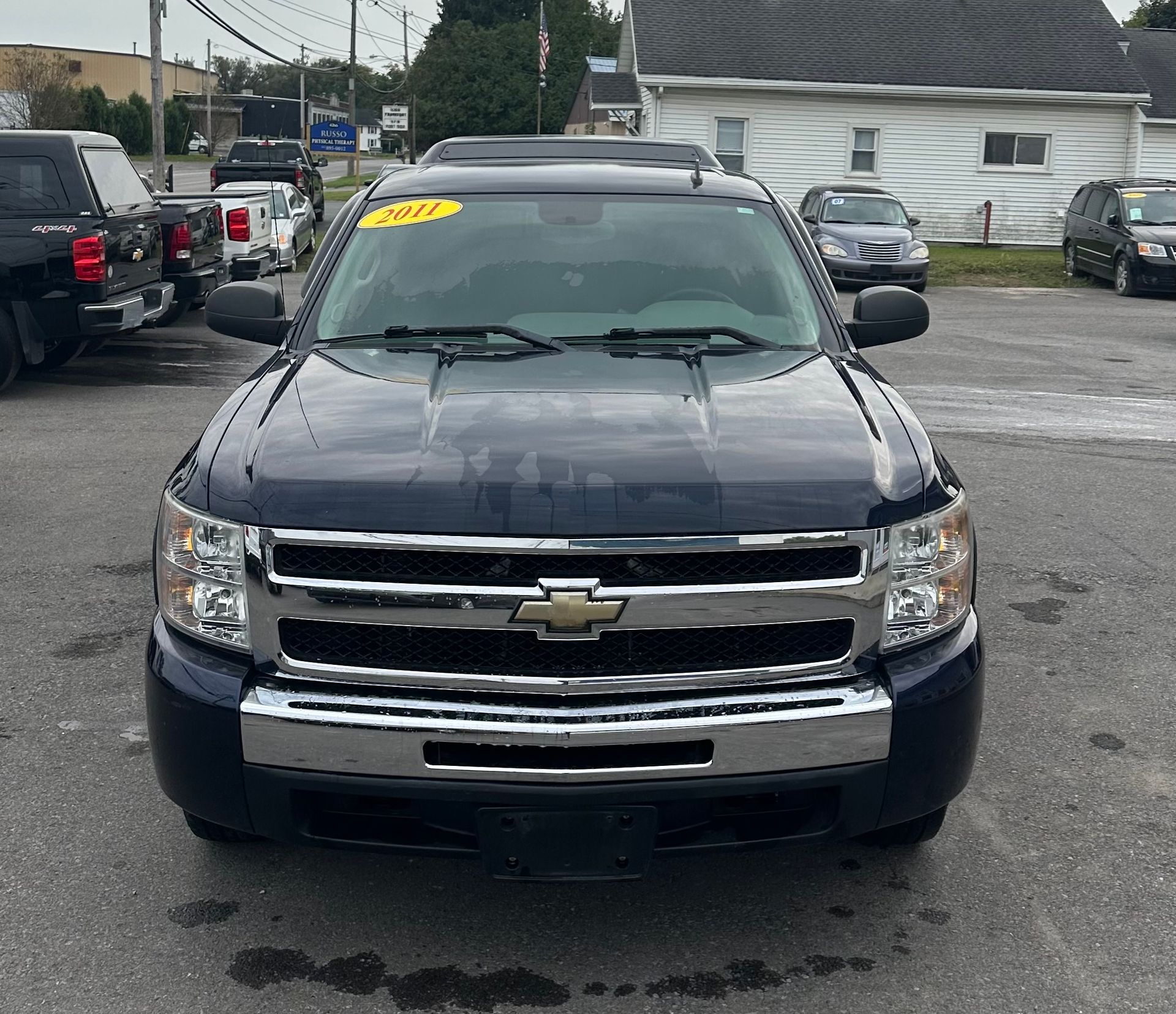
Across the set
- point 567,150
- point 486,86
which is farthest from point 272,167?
point 486,86

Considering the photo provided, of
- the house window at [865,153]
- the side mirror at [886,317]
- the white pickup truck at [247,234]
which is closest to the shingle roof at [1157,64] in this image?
the house window at [865,153]

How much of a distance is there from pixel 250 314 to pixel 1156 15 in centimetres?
5988

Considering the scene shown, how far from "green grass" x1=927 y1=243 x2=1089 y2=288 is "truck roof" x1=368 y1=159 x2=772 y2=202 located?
19.3 meters

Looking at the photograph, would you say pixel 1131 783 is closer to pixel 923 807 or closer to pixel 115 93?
pixel 923 807

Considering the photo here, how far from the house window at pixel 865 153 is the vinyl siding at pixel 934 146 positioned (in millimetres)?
140

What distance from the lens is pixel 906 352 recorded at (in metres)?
14.5

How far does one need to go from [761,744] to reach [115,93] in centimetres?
11078

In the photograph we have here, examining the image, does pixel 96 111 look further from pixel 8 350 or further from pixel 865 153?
pixel 8 350

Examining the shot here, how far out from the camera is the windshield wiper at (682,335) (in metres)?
4.20

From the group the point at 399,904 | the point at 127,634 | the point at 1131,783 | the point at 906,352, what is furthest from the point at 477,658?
the point at 906,352

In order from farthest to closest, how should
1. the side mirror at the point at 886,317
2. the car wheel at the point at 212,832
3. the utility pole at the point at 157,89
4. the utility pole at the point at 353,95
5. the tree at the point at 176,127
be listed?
the tree at the point at 176,127 < the utility pole at the point at 353,95 < the utility pole at the point at 157,89 < the side mirror at the point at 886,317 < the car wheel at the point at 212,832

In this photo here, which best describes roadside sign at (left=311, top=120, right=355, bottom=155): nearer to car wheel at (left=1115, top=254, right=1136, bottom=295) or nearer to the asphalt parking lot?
car wheel at (left=1115, top=254, right=1136, bottom=295)

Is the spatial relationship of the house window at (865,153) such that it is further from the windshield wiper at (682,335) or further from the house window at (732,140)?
the windshield wiper at (682,335)

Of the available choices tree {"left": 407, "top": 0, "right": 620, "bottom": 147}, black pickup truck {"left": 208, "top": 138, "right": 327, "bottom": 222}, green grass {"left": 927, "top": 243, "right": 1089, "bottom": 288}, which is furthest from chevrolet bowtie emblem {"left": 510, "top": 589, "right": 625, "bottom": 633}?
tree {"left": 407, "top": 0, "right": 620, "bottom": 147}
